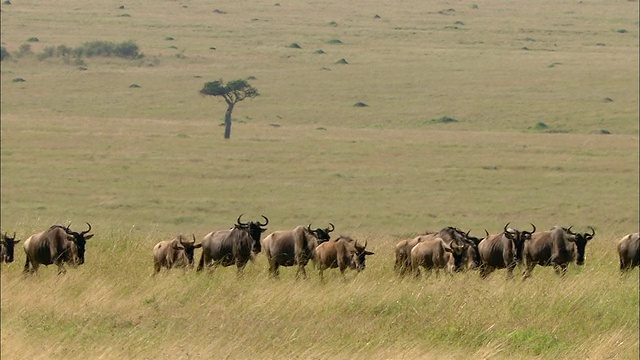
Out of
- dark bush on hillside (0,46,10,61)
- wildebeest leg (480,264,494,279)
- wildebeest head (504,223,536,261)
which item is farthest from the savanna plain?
dark bush on hillside (0,46,10,61)

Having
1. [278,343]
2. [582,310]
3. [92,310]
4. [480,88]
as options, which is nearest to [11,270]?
[92,310]

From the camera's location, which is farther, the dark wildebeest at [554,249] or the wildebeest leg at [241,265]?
the dark wildebeest at [554,249]

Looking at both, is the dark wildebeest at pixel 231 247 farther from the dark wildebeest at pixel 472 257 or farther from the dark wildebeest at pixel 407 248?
the dark wildebeest at pixel 472 257

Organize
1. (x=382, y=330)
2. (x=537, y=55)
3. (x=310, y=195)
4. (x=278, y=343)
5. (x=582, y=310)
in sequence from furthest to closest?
(x=537, y=55)
(x=310, y=195)
(x=582, y=310)
(x=382, y=330)
(x=278, y=343)

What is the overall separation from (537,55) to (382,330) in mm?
64721

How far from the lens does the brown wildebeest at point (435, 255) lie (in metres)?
13.7

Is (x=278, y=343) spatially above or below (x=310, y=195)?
above

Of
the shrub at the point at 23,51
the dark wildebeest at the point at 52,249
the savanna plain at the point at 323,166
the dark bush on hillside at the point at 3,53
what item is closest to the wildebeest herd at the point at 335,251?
the dark wildebeest at the point at 52,249

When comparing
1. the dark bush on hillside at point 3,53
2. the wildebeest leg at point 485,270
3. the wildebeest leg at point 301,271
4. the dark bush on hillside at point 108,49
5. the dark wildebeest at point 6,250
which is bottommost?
the dark bush on hillside at point 3,53

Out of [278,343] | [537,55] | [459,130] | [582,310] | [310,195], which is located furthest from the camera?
[537,55]

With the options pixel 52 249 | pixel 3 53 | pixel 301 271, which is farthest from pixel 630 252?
pixel 3 53

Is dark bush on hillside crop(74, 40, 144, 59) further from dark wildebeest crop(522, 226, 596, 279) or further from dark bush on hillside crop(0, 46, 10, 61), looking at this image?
dark wildebeest crop(522, 226, 596, 279)

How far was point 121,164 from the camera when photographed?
44500 mm

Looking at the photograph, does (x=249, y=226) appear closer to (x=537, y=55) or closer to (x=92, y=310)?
(x=92, y=310)
